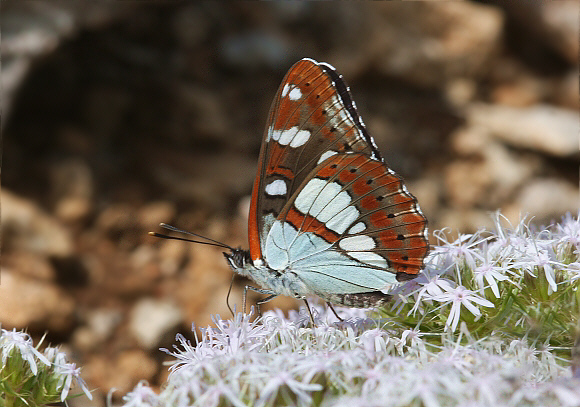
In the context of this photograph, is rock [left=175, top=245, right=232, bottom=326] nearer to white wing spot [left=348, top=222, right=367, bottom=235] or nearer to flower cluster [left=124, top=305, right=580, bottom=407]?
white wing spot [left=348, top=222, right=367, bottom=235]

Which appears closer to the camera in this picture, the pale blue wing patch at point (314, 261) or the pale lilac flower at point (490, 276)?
the pale lilac flower at point (490, 276)

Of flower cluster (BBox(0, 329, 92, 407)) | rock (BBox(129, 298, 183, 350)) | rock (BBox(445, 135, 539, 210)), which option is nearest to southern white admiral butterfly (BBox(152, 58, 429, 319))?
flower cluster (BBox(0, 329, 92, 407))

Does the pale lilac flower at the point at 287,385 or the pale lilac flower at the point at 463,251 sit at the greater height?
the pale lilac flower at the point at 463,251

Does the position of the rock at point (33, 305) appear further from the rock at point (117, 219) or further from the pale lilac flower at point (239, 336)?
the pale lilac flower at point (239, 336)

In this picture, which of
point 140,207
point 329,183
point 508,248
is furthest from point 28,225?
point 508,248

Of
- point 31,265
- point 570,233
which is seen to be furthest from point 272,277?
point 31,265

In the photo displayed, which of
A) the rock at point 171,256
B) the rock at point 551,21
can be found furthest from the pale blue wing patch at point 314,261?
the rock at point 551,21
